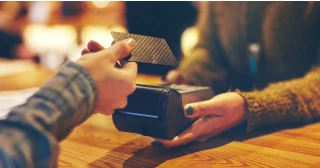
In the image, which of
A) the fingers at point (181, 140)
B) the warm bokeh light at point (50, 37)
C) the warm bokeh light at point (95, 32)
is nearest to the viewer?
the fingers at point (181, 140)

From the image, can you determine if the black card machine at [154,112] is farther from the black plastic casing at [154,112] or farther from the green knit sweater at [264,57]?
the green knit sweater at [264,57]

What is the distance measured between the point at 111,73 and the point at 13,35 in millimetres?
4617

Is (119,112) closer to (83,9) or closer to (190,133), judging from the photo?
(190,133)

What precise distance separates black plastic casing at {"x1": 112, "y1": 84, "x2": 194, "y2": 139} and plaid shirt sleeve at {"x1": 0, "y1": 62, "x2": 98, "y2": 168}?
0.14m

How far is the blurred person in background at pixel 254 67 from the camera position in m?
0.78

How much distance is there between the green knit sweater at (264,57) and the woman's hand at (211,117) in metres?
0.03

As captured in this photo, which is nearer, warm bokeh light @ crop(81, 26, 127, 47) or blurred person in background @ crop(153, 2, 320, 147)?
blurred person in background @ crop(153, 2, 320, 147)

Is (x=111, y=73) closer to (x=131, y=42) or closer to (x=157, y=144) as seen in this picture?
(x=131, y=42)

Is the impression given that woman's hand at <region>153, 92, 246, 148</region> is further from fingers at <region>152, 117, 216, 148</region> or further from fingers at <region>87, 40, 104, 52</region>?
fingers at <region>87, 40, 104, 52</region>

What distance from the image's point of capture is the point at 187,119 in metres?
0.72

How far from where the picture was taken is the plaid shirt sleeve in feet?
1.47

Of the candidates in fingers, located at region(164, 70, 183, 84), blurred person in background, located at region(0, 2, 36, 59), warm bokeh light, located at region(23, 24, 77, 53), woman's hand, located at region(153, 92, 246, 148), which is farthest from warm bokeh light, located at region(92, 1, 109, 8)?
woman's hand, located at region(153, 92, 246, 148)

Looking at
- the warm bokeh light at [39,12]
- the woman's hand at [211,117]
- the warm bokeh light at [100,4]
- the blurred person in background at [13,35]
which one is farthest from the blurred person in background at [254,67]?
the blurred person in background at [13,35]

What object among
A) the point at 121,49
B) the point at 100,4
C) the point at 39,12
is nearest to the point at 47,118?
the point at 121,49
